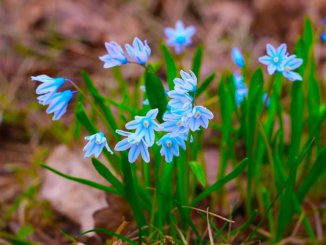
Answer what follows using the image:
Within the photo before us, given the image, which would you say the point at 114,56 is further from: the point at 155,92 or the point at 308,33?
the point at 308,33

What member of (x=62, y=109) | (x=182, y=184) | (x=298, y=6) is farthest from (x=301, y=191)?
(x=298, y=6)

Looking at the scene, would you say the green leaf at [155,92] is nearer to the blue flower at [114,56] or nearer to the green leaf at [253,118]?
the blue flower at [114,56]

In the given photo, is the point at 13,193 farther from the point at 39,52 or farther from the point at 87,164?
the point at 39,52

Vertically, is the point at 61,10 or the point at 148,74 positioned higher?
the point at 61,10

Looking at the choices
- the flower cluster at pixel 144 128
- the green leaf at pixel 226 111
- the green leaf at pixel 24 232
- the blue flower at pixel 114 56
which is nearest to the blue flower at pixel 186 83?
the flower cluster at pixel 144 128

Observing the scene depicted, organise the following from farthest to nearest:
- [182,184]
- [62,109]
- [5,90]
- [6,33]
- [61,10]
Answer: [61,10]
[6,33]
[5,90]
[182,184]
[62,109]

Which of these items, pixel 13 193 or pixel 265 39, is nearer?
pixel 13 193
